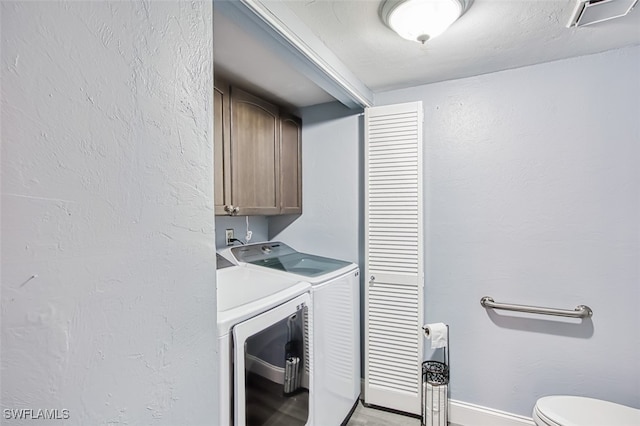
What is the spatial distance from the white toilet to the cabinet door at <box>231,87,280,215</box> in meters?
1.87

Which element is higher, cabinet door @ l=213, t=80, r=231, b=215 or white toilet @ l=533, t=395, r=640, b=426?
cabinet door @ l=213, t=80, r=231, b=215

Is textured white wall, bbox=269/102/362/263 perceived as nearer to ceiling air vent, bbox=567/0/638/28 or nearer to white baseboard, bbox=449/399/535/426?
white baseboard, bbox=449/399/535/426

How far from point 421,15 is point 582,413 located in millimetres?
2040

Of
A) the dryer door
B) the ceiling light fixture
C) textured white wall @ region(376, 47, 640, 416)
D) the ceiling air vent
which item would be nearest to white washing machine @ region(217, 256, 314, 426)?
the dryer door

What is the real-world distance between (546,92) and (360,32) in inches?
47.5

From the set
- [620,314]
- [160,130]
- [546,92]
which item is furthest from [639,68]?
[160,130]

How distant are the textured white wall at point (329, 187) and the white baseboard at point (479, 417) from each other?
3.80ft

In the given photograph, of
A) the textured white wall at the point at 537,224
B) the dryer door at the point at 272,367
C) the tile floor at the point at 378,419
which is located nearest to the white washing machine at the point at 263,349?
the dryer door at the point at 272,367

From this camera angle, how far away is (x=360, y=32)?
1494mm

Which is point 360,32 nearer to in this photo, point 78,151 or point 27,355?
point 78,151

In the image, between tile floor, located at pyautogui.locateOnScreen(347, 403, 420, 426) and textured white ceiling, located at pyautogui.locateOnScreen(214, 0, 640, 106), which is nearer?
textured white ceiling, located at pyautogui.locateOnScreen(214, 0, 640, 106)

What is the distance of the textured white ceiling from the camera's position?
4.37ft

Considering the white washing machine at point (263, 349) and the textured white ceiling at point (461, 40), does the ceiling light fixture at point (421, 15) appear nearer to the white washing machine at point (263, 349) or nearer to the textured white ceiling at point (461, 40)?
the textured white ceiling at point (461, 40)

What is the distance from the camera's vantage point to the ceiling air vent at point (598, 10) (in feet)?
4.16
